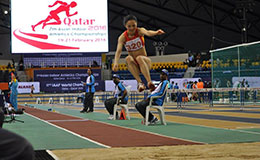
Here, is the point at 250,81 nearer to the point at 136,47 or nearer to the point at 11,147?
the point at 136,47

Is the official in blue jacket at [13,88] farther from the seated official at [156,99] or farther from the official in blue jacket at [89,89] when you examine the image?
the seated official at [156,99]

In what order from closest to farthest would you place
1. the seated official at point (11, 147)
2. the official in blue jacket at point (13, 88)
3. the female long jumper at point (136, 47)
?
the seated official at point (11, 147) → the female long jumper at point (136, 47) → the official in blue jacket at point (13, 88)

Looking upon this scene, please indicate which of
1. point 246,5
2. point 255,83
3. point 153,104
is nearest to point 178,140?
point 153,104

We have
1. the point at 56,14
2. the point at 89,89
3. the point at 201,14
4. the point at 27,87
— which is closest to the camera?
the point at 89,89

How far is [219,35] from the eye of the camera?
48.9 m

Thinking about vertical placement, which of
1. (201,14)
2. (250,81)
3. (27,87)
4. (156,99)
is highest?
(201,14)

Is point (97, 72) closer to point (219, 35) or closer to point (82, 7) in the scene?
point (82, 7)

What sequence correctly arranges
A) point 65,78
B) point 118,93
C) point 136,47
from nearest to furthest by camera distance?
point 136,47 < point 118,93 < point 65,78

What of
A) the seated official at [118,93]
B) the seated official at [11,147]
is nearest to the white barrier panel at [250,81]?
the seated official at [118,93]

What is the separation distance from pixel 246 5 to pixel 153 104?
23.2 metres

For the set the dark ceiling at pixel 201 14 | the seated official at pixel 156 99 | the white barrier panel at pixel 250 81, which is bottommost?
the seated official at pixel 156 99

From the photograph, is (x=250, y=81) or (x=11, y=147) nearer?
(x=11, y=147)

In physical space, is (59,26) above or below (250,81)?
above

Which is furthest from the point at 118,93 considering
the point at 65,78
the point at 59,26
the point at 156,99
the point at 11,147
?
the point at 65,78
